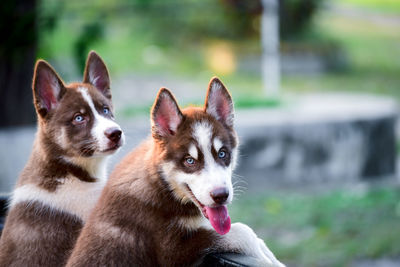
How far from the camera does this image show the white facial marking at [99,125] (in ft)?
9.34

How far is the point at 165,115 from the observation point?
8.48 ft

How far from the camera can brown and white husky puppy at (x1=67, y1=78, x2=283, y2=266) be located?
2480 mm

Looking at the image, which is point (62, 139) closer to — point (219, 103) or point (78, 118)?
point (78, 118)

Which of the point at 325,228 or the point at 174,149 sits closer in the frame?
the point at 174,149

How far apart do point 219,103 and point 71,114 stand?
0.74m

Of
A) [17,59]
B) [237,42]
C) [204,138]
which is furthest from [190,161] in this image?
[237,42]

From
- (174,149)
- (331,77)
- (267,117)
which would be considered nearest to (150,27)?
(331,77)

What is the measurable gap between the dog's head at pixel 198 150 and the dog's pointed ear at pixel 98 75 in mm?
580

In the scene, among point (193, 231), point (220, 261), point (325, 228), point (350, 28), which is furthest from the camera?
point (350, 28)

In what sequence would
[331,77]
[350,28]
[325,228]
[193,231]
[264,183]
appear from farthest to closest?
1. [350,28]
2. [331,77]
3. [264,183]
4. [325,228]
5. [193,231]

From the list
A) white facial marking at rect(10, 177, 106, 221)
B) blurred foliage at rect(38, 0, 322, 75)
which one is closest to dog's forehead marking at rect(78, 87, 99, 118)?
white facial marking at rect(10, 177, 106, 221)

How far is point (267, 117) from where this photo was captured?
24.9 feet

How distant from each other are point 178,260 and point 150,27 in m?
14.5

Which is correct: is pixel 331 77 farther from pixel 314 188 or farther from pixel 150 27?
pixel 314 188
